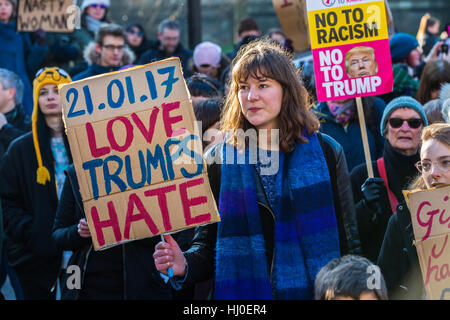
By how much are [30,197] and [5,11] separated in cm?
316

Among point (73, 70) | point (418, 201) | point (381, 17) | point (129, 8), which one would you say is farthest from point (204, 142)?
point (129, 8)

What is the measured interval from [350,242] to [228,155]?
0.64 metres

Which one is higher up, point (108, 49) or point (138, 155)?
→ point (108, 49)

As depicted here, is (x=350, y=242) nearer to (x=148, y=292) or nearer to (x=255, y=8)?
(x=148, y=292)

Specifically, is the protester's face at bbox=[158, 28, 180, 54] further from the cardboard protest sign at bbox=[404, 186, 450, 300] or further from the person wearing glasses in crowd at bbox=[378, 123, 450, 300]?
the cardboard protest sign at bbox=[404, 186, 450, 300]

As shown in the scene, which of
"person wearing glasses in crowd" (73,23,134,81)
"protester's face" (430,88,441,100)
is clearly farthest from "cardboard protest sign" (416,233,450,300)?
"person wearing glasses in crowd" (73,23,134,81)

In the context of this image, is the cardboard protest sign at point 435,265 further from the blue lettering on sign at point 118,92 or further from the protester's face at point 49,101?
the protester's face at point 49,101

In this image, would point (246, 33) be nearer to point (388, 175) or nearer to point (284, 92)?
point (388, 175)

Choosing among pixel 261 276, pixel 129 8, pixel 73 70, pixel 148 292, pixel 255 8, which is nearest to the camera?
pixel 261 276

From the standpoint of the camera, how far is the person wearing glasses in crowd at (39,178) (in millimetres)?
4949

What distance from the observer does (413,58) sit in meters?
6.93

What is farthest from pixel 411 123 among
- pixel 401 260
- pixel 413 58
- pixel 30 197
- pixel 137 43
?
pixel 137 43

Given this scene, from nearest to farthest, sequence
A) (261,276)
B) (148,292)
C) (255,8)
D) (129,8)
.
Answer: (261,276), (148,292), (129,8), (255,8)

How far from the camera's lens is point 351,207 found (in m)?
3.40
